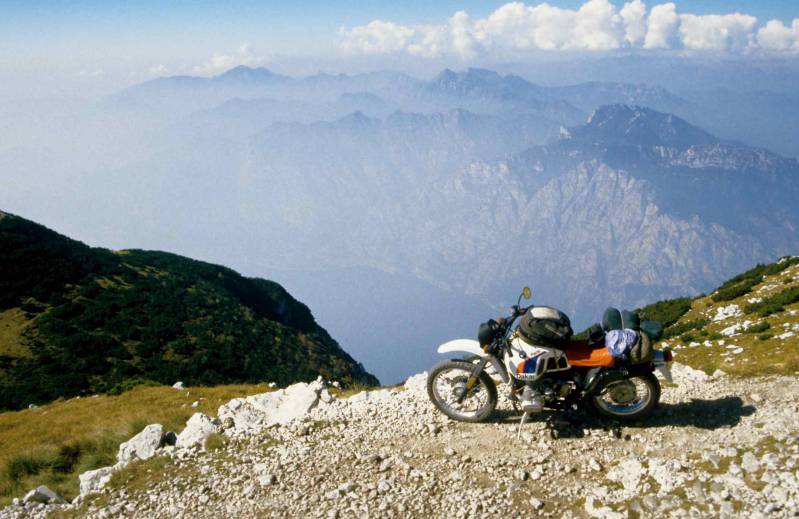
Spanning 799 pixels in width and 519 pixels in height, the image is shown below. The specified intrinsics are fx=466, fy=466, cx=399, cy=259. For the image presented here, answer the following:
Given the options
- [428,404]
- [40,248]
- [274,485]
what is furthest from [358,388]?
[40,248]

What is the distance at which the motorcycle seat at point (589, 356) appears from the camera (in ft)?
25.9

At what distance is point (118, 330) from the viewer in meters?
48.1

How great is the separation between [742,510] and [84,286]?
6387cm

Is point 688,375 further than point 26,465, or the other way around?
point 688,375

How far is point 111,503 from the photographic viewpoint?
750cm

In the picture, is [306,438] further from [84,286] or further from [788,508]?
[84,286]

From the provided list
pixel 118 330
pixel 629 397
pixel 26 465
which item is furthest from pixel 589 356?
pixel 118 330

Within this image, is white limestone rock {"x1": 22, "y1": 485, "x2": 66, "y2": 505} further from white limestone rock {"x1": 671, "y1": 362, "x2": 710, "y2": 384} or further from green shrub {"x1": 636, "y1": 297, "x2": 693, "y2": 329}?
green shrub {"x1": 636, "y1": 297, "x2": 693, "y2": 329}

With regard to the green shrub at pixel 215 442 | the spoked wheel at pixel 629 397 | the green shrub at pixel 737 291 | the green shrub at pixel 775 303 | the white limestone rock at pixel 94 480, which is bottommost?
the white limestone rock at pixel 94 480

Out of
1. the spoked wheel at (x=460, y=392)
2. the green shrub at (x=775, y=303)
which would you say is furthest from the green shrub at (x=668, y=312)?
the spoked wheel at (x=460, y=392)

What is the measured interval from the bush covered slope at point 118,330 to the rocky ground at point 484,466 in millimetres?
25364

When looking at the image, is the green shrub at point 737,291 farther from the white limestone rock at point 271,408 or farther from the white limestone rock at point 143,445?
the white limestone rock at point 143,445

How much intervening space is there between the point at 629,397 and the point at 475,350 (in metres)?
2.71

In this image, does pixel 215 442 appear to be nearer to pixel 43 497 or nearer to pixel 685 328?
pixel 43 497
